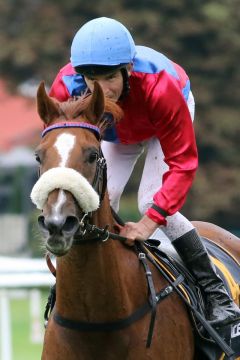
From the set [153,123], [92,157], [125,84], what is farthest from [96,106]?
[153,123]

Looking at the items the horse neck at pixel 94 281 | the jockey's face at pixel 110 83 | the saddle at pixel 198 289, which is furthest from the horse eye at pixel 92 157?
the saddle at pixel 198 289

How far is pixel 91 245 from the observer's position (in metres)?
5.41

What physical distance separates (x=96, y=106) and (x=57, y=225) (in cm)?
82

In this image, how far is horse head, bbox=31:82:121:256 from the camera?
16.0 ft

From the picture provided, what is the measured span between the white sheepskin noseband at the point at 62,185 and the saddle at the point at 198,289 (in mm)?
1107

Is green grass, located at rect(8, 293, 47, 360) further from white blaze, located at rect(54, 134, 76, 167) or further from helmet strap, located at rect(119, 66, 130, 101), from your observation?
white blaze, located at rect(54, 134, 76, 167)

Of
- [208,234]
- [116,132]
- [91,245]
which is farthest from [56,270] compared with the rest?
[208,234]

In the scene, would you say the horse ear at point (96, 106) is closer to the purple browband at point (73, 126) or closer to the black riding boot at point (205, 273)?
the purple browband at point (73, 126)

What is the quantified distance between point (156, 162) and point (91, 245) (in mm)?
1201

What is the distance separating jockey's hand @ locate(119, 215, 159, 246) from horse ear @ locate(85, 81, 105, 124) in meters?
0.66

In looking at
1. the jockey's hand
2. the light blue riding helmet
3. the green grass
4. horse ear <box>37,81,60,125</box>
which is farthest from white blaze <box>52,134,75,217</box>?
the green grass

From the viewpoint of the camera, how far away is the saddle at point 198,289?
613 centimetres

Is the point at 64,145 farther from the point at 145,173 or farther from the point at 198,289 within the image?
the point at 198,289

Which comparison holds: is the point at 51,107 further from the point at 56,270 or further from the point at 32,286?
the point at 32,286
